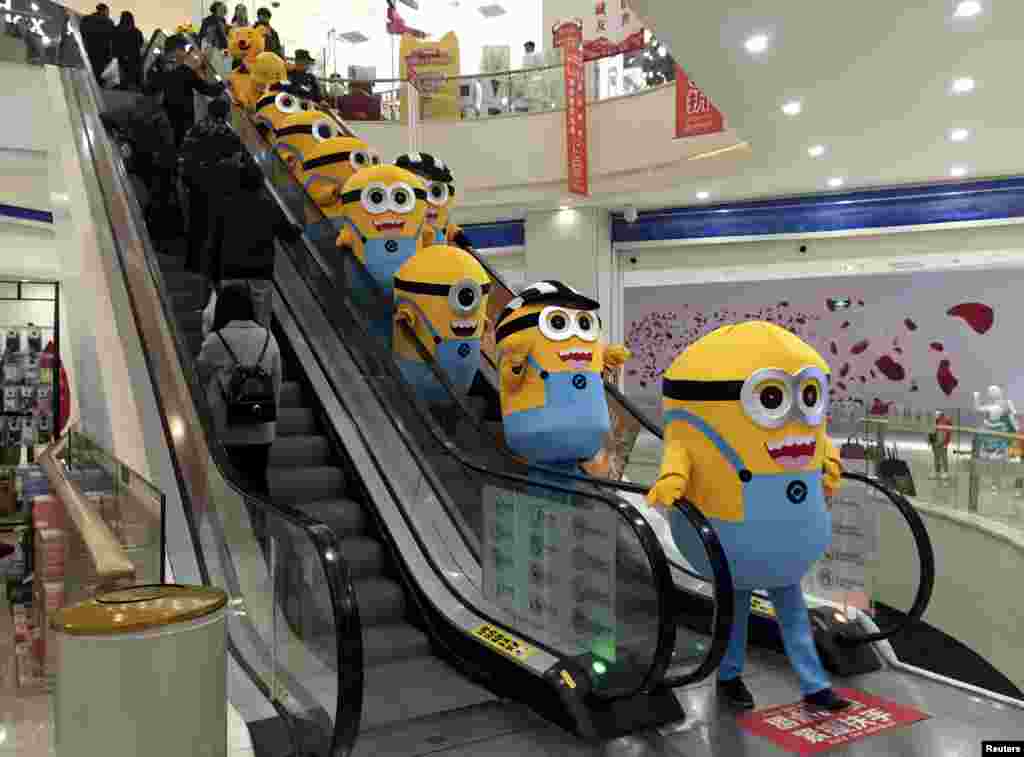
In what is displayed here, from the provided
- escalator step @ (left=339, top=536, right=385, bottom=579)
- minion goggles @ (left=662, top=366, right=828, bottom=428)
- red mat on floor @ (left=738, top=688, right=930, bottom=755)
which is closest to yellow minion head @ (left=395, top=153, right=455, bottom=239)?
escalator step @ (left=339, top=536, right=385, bottom=579)

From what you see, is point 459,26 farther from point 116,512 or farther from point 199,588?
point 199,588

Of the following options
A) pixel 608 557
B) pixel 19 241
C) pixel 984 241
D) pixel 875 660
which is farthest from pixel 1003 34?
pixel 19 241

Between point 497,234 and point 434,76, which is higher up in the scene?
point 434,76

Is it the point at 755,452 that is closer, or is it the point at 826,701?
the point at 755,452

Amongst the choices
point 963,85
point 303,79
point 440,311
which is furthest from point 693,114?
point 440,311

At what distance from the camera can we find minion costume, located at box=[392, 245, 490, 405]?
695cm

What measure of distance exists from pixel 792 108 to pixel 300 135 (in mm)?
4838

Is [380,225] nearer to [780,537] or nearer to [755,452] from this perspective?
[755,452]

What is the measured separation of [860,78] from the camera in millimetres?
8406

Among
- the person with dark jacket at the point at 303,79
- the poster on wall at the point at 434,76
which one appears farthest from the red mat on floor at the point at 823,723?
the poster on wall at the point at 434,76

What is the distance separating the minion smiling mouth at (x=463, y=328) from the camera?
7016mm

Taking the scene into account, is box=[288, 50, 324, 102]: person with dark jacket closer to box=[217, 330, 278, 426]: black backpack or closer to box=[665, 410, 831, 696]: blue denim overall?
box=[217, 330, 278, 426]: black backpack

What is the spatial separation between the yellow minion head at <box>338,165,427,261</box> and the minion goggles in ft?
14.5

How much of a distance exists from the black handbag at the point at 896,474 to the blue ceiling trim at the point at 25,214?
12.4 m
